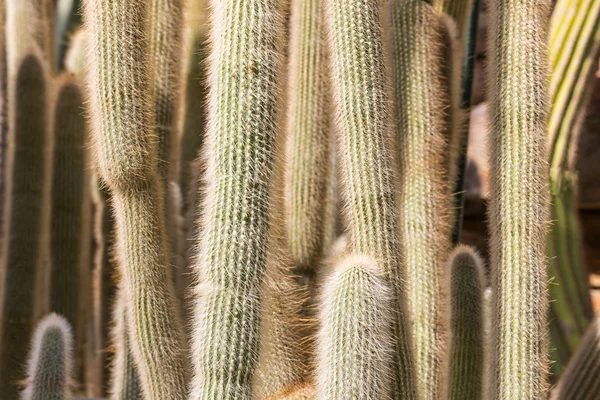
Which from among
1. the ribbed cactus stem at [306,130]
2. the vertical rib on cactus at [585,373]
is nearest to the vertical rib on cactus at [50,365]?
the ribbed cactus stem at [306,130]

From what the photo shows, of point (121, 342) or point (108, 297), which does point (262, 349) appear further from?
point (108, 297)

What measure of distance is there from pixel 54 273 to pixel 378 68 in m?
2.22

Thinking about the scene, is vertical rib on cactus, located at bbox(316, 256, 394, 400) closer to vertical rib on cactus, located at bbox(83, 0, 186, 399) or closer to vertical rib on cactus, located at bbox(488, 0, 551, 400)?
vertical rib on cactus, located at bbox(488, 0, 551, 400)

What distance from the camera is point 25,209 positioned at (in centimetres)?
369

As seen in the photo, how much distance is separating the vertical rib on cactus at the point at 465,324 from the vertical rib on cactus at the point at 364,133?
0.46 metres

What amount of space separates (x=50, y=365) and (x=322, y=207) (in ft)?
3.58

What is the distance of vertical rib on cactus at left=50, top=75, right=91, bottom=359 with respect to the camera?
381cm

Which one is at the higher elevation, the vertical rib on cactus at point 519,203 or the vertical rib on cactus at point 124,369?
the vertical rib on cactus at point 519,203

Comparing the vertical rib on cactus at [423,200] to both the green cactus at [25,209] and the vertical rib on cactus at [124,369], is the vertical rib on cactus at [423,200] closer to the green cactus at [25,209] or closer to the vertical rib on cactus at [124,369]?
the vertical rib on cactus at [124,369]

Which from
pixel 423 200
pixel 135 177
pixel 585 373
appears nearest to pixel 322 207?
pixel 423 200

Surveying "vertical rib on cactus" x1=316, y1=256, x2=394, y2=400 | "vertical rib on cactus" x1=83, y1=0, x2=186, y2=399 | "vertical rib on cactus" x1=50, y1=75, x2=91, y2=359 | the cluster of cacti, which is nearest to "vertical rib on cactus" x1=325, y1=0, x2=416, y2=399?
the cluster of cacti

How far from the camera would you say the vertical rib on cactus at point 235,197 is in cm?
200

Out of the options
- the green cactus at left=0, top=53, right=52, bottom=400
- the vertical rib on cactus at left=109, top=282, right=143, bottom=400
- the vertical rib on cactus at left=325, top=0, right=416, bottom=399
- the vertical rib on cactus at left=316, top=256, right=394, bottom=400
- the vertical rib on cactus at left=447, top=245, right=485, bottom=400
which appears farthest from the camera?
the green cactus at left=0, top=53, right=52, bottom=400

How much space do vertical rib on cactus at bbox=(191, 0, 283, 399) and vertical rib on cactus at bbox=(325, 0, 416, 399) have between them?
0.20 metres
